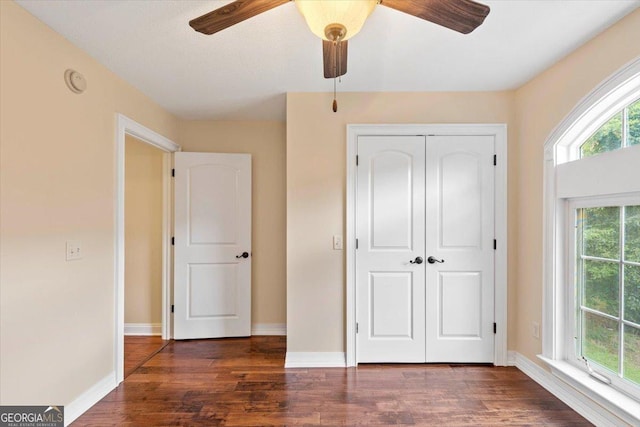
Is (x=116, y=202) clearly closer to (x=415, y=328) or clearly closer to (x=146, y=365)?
(x=146, y=365)

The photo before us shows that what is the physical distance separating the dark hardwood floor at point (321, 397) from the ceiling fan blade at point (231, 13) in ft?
7.02

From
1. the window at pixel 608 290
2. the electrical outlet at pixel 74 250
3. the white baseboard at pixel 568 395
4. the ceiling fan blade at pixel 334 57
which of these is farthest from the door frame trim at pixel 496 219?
the electrical outlet at pixel 74 250

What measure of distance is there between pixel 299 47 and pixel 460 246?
199cm

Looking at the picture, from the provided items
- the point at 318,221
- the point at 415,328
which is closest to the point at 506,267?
the point at 415,328

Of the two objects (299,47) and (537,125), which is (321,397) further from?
(537,125)

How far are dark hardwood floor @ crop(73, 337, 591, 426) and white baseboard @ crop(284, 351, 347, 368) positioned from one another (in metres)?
0.06

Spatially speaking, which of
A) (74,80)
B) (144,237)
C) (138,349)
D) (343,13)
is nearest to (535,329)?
(343,13)

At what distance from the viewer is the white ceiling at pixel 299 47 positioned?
1.69m

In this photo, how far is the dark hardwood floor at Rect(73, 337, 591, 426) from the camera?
2004 millimetres

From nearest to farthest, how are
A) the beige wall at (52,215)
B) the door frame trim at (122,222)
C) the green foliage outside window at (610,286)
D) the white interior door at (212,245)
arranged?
the beige wall at (52,215), the green foliage outside window at (610,286), the door frame trim at (122,222), the white interior door at (212,245)

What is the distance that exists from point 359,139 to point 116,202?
1963 mm

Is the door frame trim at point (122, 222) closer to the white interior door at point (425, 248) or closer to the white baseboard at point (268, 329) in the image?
the white baseboard at point (268, 329)

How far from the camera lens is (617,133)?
6.44ft

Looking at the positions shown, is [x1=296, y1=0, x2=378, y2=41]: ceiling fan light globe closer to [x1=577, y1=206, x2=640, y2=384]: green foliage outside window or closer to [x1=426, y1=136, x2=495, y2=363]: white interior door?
[x1=426, y1=136, x2=495, y2=363]: white interior door
